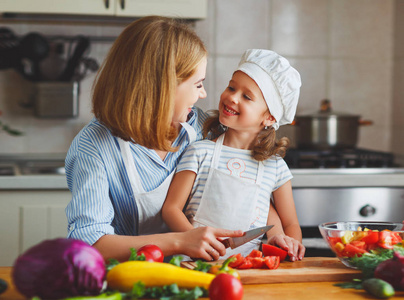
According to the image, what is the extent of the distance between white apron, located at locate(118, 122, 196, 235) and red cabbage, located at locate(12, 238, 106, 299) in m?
0.52

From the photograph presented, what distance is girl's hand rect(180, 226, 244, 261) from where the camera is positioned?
1.16m

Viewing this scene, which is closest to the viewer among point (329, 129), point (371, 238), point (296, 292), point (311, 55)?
point (296, 292)

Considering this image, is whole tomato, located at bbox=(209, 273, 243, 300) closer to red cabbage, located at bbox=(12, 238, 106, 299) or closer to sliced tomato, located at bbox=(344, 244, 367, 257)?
red cabbage, located at bbox=(12, 238, 106, 299)

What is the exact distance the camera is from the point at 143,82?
1273mm

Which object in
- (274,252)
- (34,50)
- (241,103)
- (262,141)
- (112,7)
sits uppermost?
(112,7)

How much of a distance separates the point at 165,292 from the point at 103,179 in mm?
452

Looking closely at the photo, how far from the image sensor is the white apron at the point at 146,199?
1344mm

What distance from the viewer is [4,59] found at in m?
2.40

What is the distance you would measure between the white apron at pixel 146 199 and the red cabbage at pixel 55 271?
0.52 meters

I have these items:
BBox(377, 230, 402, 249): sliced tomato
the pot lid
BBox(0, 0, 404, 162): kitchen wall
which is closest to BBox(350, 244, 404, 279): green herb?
BBox(377, 230, 402, 249): sliced tomato

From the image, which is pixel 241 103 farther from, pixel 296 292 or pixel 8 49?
pixel 8 49

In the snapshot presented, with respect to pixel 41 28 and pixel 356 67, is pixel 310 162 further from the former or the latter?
pixel 41 28

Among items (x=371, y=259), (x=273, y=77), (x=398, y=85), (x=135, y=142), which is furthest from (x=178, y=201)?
(x=398, y=85)

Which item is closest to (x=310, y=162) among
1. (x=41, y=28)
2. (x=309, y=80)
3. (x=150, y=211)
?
(x=309, y=80)
